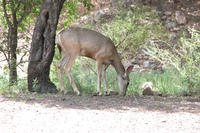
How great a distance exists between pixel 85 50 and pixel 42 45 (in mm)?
1220

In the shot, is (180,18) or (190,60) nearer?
(190,60)

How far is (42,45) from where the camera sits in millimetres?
9297

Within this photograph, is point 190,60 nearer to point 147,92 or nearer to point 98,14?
point 147,92

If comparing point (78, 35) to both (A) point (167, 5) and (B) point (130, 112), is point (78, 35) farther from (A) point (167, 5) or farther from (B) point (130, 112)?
(A) point (167, 5)

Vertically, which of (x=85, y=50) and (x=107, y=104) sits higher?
(x=85, y=50)

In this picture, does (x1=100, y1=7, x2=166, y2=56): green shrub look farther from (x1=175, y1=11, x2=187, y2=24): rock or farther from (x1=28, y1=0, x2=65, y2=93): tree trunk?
(x1=175, y1=11, x2=187, y2=24): rock

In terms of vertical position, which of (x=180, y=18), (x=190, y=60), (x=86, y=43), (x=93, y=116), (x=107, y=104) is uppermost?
(x=180, y=18)

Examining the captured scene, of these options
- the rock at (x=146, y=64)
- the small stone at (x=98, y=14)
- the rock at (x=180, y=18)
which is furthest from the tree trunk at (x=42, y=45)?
the rock at (x=180, y=18)

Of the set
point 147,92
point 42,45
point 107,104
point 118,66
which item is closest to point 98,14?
point 118,66

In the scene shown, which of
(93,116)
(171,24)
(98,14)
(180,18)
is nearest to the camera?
(93,116)

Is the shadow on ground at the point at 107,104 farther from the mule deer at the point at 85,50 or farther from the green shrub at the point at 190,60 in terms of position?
the mule deer at the point at 85,50

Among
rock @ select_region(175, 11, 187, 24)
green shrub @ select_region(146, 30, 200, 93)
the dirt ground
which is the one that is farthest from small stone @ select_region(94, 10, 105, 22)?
the dirt ground

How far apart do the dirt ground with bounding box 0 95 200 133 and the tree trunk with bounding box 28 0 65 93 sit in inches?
39.0

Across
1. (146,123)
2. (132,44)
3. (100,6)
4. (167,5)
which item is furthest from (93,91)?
(167,5)
